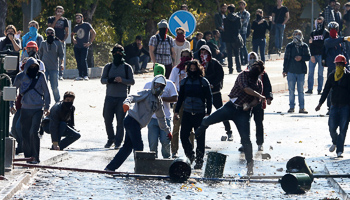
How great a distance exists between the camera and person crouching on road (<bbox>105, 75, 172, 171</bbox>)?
12805mm

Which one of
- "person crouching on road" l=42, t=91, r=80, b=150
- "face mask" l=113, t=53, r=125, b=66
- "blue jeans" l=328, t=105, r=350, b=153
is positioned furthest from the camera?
"face mask" l=113, t=53, r=125, b=66

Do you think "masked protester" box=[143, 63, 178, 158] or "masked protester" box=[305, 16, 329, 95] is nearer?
"masked protester" box=[143, 63, 178, 158]

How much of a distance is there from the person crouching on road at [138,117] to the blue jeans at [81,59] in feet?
40.2

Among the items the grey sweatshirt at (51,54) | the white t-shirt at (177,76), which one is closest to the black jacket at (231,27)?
the grey sweatshirt at (51,54)

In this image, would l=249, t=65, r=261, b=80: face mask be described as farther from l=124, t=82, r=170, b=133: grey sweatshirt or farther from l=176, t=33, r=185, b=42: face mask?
l=176, t=33, r=185, b=42: face mask

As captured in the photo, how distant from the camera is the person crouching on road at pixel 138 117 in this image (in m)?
12.8

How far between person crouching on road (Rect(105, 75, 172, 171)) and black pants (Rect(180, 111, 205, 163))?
0.79 meters

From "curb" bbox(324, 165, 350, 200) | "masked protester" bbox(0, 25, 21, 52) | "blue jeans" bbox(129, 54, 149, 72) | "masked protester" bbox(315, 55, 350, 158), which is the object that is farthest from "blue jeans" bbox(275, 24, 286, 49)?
"curb" bbox(324, 165, 350, 200)

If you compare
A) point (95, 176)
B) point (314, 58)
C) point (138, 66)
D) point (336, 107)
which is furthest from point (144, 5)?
point (95, 176)

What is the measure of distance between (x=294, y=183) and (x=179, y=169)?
1.59m

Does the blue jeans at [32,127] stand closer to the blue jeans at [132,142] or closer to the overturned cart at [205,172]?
the overturned cart at [205,172]

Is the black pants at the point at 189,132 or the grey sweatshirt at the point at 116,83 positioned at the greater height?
the grey sweatshirt at the point at 116,83

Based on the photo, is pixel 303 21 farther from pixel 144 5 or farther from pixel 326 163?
pixel 326 163

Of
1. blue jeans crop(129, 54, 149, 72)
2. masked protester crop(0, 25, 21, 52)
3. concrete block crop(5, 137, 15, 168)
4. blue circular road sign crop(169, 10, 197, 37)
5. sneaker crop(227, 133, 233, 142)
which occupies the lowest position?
sneaker crop(227, 133, 233, 142)
